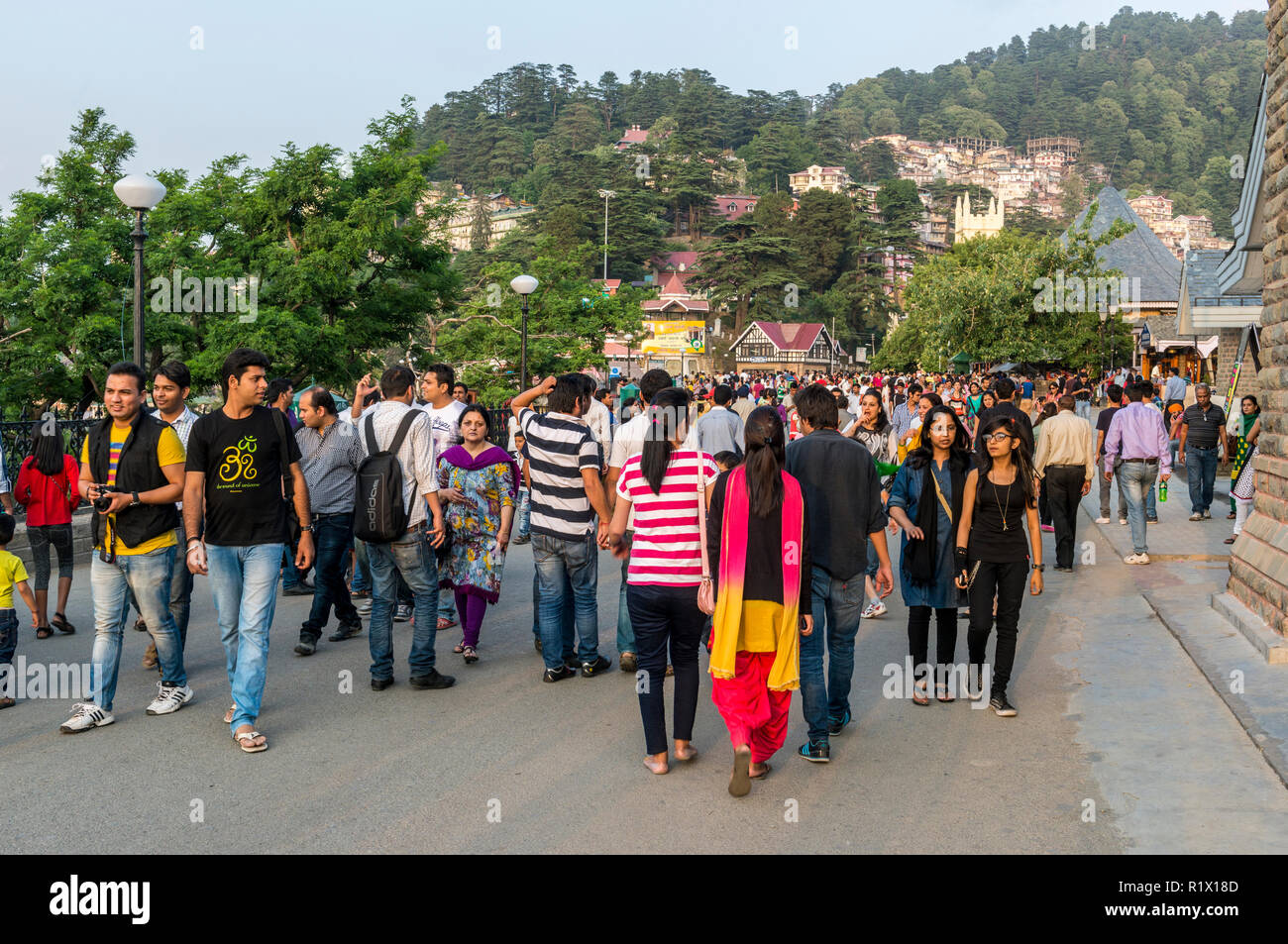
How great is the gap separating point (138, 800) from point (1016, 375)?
39966 mm

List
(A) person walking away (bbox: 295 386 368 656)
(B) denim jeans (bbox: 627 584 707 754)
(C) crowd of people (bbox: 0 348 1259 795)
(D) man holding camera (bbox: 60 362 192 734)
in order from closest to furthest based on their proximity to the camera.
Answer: (C) crowd of people (bbox: 0 348 1259 795), (B) denim jeans (bbox: 627 584 707 754), (D) man holding camera (bbox: 60 362 192 734), (A) person walking away (bbox: 295 386 368 656)

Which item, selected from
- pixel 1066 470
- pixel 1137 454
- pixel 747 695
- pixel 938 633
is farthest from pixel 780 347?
pixel 747 695

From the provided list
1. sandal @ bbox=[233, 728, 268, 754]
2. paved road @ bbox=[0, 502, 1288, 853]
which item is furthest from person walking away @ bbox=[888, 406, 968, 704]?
sandal @ bbox=[233, 728, 268, 754]

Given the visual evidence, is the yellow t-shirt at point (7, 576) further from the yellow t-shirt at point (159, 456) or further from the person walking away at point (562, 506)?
the person walking away at point (562, 506)

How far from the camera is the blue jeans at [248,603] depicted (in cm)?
586

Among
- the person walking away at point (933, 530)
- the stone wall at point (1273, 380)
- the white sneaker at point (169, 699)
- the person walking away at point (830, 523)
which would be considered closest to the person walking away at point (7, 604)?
the white sneaker at point (169, 699)

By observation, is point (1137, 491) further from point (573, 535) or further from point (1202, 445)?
point (573, 535)

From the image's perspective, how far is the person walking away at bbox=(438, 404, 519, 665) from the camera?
7.79 m

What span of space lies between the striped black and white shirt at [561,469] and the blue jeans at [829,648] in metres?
1.83

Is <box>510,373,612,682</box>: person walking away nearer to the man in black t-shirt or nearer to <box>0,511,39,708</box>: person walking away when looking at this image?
the man in black t-shirt

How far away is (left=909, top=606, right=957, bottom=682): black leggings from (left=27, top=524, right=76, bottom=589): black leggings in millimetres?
6258

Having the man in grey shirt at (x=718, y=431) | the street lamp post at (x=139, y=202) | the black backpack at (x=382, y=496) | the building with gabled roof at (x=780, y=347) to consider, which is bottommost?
the black backpack at (x=382, y=496)

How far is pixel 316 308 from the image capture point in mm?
21281

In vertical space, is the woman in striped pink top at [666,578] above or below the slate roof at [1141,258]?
below
